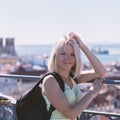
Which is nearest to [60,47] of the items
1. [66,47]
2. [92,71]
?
[66,47]

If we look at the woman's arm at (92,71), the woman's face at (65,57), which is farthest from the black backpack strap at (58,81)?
the woman's arm at (92,71)

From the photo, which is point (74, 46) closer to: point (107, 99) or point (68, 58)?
point (68, 58)

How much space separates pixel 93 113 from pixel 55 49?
1.12 m

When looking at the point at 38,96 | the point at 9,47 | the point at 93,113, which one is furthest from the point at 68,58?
the point at 9,47

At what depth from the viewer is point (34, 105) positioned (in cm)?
285

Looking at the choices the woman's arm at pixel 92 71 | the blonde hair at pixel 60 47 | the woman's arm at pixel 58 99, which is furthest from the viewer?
the woman's arm at pixel 92 71

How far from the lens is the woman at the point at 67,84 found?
279cm

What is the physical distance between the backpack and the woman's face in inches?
3.9

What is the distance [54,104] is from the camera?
2799mm

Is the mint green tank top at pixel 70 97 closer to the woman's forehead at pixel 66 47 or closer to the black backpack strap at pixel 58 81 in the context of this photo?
the black backpack strap at pixel 58 81

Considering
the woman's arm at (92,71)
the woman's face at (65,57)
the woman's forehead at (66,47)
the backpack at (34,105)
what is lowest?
the backpack at (34,105)

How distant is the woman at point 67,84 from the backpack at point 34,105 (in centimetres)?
4

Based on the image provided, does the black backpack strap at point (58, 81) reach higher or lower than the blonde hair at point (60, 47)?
lower

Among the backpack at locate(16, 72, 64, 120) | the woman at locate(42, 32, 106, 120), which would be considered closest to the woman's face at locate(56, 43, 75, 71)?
the woman at locate(42, 32, 106, 120)
